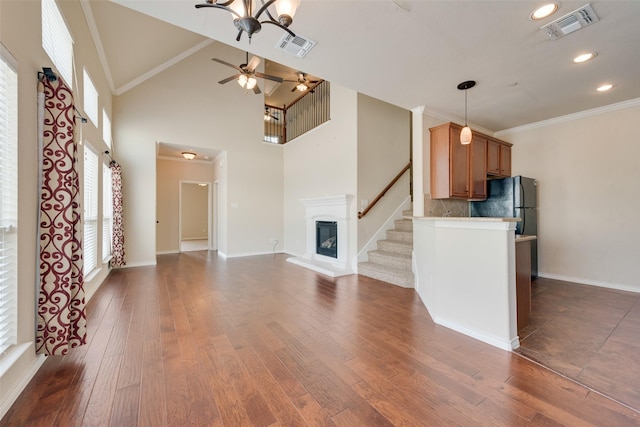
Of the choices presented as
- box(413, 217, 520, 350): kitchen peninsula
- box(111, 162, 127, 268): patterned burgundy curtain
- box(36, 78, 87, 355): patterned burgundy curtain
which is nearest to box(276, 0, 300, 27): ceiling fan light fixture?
box(36, 78, 87, 355): patterned burgundy curtain

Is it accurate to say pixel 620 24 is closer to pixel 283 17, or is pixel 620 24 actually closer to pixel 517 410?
pixel 283 17

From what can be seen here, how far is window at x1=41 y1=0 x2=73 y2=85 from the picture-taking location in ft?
7.38

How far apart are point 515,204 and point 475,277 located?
261cm

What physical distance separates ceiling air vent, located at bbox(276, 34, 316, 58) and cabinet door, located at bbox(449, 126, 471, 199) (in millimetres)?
2356

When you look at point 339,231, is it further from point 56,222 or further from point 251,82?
point 56,222

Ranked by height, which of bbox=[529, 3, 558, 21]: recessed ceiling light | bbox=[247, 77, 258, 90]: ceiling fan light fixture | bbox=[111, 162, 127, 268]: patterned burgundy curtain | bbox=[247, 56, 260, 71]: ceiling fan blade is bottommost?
bbox=[111, 162, 127, 268]: patterned burgundy curtain

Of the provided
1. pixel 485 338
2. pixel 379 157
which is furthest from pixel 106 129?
pixel 485 338

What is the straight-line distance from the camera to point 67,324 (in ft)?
6.32

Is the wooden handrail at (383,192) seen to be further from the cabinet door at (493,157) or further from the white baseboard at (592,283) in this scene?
the white baseboard at (592,283)

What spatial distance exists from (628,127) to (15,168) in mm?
6752

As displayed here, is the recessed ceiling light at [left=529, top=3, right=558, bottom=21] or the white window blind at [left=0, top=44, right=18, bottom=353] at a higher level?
the recessed ceiling light at [left=529, top=3, right=558, bottom=21]

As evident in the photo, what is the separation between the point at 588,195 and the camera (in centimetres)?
409

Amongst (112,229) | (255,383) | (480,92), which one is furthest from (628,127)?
(112,229)

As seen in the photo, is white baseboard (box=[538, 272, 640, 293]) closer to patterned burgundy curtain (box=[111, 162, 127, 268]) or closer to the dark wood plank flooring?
the dark wood plank flooring
